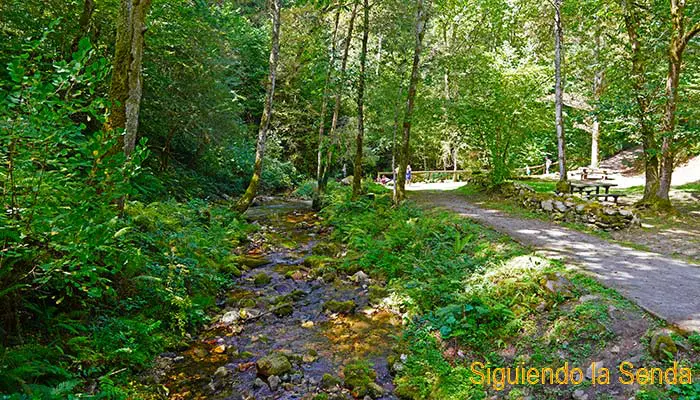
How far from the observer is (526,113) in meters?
15.4

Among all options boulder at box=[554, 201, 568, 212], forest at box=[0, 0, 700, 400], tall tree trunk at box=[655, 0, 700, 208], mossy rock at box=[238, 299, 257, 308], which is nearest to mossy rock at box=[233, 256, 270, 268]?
forest at box=[0, 0, 700, 400]

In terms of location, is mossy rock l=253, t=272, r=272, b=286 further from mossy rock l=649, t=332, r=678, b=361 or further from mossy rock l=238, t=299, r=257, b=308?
mossy rock l=649, t=332, r=678, b=361

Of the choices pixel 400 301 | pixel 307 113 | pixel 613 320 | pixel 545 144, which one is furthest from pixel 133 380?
pixel 545 144

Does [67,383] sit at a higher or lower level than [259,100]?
lower

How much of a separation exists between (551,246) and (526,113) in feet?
29.7

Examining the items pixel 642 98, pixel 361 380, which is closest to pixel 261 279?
pixel 361 380

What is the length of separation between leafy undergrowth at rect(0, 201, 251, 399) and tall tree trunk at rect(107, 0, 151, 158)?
5.15 feet

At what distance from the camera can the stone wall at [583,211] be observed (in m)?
9.78

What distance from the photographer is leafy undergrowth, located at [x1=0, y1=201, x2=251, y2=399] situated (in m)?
3.40

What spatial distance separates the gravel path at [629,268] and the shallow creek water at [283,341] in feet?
11.0

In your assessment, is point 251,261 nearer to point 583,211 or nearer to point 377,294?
point 377,294

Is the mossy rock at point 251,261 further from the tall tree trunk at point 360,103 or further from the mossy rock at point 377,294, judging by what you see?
the tall tree trunk at point 360,103

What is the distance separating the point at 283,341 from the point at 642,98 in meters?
11.7

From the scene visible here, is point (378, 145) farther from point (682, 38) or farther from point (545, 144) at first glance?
point (682, 38)
